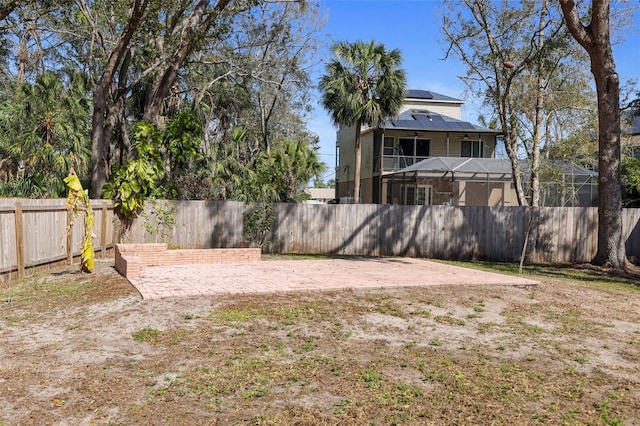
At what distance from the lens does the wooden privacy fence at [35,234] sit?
9703 mm

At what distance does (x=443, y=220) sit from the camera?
17.0 metres

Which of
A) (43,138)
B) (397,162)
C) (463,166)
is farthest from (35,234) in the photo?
(397,162)

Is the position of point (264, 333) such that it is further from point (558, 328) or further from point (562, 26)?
point (562, 26)

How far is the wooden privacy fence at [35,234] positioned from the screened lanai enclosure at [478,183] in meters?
16.0

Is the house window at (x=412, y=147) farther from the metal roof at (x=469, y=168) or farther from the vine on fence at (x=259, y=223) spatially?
the vine on fence at (x=259, y=223)

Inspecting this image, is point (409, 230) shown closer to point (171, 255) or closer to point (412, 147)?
point (171, 255)

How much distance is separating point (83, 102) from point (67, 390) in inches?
733

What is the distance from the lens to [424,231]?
17000mm

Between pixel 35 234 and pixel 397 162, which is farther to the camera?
pixel 397 162

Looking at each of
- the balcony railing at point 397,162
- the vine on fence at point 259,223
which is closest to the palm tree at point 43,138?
the vine on fence at point 259,223

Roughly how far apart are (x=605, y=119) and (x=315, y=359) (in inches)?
500

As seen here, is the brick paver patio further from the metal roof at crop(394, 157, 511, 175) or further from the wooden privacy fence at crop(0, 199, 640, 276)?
the metal roof at crop(394, 157, 511, 175)

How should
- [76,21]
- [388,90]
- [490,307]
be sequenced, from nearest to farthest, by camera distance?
1. [490,307]
2. [76,21]
3. [388,90]

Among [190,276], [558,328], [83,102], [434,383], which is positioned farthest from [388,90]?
[434,383]
